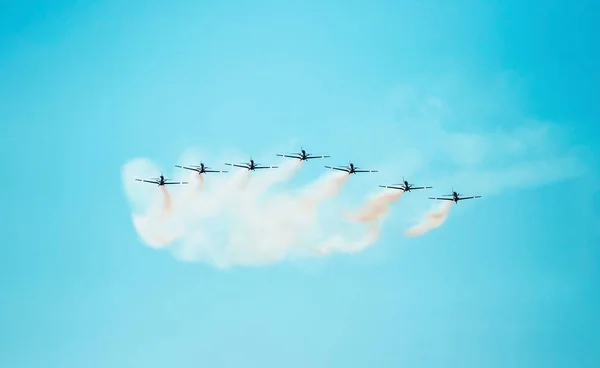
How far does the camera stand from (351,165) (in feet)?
645

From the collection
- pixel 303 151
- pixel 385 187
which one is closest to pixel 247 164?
pixel 303 151

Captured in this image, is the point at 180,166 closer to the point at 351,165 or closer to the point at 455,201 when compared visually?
the point at 351,165

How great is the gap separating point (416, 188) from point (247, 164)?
88.7ft

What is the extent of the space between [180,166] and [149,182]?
18.1 ft

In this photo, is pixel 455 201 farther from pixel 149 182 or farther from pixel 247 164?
pixel 149 182

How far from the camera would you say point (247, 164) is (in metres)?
199

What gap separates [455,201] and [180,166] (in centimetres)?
4338

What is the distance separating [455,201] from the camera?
195 metres

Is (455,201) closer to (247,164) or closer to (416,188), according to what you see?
(416,188)

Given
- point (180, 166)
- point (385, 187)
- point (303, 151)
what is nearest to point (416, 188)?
point (385, 187)

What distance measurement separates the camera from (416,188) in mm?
193000

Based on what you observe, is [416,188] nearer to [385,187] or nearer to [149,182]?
[385,187]

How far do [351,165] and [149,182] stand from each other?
32023 mm

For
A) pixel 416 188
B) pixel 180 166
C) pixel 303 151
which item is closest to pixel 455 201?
pixel 416 188
